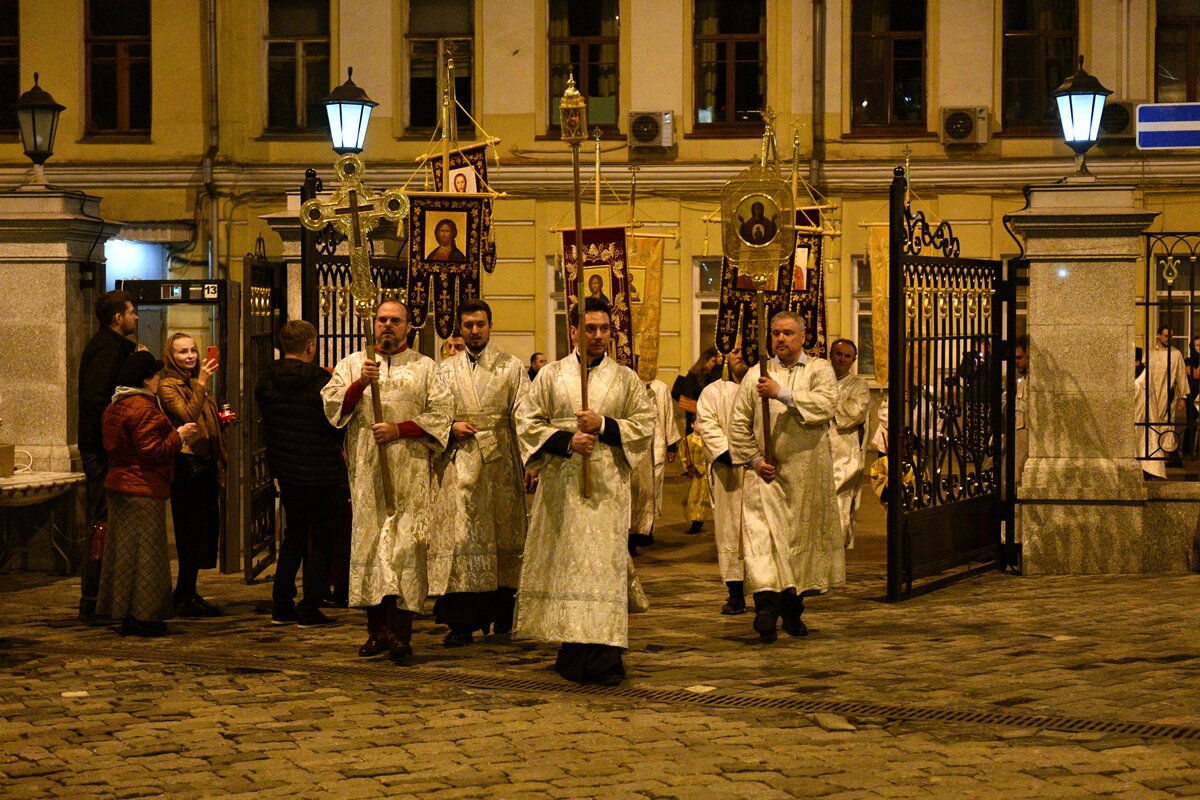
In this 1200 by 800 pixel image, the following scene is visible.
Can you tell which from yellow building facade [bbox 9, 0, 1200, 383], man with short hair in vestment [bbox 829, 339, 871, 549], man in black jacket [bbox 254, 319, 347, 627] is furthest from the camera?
yellow building facade [bbox 9, 0, 1200, 383]

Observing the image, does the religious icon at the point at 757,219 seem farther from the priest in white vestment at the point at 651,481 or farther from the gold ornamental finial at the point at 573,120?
the priest in white vestment at the point at 651,481

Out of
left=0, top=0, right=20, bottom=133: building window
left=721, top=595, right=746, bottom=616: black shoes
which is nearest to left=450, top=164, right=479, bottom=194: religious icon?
left=721, top=595, right=746, bottom=616: black shoes

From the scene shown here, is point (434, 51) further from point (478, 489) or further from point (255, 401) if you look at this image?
point (478, 489)

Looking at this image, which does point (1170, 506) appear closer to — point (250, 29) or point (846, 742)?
point (846, 742)

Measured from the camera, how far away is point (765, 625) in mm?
10289

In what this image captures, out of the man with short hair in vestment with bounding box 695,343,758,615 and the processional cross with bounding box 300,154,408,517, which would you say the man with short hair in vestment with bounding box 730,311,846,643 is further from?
the processional cross with bounding box 300,154,408,517

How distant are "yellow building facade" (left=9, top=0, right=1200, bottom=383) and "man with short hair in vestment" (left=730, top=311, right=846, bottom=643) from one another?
1231cm

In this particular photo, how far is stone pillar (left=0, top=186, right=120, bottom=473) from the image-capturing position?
1339 cm

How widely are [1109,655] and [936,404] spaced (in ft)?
9.77

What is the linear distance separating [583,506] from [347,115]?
275 inches

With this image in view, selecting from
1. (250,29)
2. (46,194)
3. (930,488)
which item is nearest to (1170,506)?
(930,488)

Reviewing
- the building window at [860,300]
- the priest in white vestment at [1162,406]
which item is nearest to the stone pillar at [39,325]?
the priest in white vestment at [1162,406]

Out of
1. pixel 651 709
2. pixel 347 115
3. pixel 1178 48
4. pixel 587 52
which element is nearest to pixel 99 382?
pixel 347 115

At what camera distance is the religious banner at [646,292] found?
607 inches
